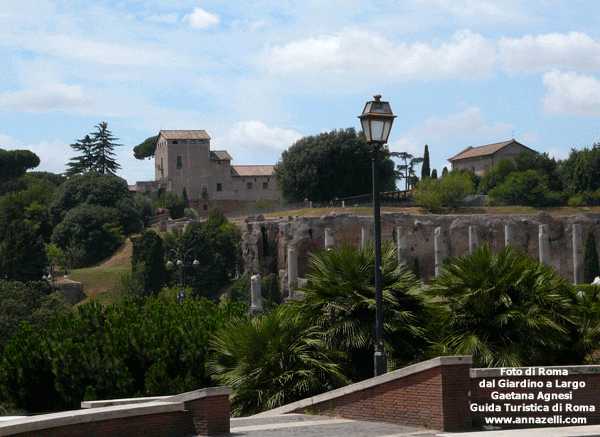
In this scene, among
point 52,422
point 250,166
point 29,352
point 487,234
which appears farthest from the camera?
point 250,166

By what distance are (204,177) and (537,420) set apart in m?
94.8

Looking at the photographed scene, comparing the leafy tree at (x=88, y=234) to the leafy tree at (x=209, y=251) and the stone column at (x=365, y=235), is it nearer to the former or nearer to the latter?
the leafy tree at (x=209, y=251)

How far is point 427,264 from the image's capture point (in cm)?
7381

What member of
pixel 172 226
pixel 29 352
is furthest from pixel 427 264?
pixel 29 352

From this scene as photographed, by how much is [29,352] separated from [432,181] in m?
62.2

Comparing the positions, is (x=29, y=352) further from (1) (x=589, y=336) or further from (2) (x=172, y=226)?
(2) (x=172, y=226)

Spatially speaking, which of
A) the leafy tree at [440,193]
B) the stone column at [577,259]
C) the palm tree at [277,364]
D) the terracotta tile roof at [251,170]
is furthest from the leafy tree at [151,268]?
the palm tree at [277,364]

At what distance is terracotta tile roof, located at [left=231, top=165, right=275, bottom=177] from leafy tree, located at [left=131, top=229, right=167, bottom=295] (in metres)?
32.9

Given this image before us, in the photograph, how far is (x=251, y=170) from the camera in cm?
10912

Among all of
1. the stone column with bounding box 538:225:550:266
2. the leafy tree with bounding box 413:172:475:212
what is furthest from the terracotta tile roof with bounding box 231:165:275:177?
the stone column with bounding box 538:225:550:266

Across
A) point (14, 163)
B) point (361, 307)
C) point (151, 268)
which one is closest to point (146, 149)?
point (14, 163)

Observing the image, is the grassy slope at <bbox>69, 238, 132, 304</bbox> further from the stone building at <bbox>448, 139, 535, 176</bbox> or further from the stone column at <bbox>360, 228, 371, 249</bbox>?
the stone building at <bbox>448, 139, 535, 176</bbox>

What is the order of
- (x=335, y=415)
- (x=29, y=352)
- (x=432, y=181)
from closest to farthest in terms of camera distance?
(x=335, y=415) < (x=29, y=352) < (x=432, y=181)

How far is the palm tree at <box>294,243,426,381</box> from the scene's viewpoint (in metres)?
16.5
